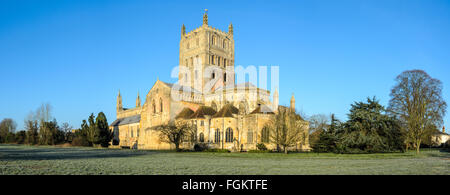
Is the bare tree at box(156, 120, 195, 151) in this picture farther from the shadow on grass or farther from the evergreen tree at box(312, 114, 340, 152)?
the evergreen tree at box(312, 114, 340, 152)

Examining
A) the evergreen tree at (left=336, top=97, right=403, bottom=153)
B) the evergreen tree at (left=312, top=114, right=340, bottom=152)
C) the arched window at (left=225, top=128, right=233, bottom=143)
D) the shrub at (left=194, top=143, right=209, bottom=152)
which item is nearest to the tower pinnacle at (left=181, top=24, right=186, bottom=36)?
the shrub at (left=194, top=143, right=209, bottom=152)

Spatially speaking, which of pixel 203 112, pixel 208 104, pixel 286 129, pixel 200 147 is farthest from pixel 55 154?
pixel 208 104

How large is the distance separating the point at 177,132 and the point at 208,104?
12.1 metres

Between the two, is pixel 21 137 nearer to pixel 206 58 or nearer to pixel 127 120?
pixel 127 120

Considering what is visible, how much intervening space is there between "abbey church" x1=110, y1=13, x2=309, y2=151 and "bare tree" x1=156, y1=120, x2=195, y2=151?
3.45 ft

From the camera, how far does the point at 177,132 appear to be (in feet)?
→ 143

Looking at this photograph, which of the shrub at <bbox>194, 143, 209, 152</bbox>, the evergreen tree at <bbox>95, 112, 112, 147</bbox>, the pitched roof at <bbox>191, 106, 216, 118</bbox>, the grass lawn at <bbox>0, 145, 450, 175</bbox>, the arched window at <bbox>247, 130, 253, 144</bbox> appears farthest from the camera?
the evergreen tree at <bbox>95, 112, 112, 147</bbox>

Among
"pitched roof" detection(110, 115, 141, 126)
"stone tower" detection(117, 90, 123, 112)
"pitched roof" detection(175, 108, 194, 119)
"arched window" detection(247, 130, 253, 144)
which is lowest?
"arched window" detection(247, 130, 253, 144)

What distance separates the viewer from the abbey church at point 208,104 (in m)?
43.5

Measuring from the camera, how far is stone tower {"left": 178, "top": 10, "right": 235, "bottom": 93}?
201ft
